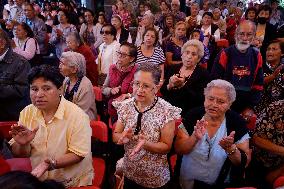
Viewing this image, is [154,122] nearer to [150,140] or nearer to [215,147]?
[150,140]

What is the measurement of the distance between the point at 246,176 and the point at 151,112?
3.66 ft

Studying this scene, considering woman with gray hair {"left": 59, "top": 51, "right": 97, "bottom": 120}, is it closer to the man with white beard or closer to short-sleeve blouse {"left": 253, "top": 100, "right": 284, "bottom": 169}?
the man with white beard

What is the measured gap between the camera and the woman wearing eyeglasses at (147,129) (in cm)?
225

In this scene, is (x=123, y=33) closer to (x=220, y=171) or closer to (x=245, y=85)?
(x=245, y=85)

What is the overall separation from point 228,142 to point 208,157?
26 cm

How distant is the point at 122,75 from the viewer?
368 cm

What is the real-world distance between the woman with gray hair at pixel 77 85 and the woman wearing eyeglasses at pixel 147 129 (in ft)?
3.07

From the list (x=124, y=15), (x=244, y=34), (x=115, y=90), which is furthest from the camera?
(x=124, y=15)

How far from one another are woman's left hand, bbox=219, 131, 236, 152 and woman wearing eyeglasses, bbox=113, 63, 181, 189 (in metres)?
0.31

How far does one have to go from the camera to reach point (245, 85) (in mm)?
3625

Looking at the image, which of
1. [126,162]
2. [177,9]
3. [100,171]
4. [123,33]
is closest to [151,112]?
[126,162]

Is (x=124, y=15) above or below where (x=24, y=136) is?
Answer: above

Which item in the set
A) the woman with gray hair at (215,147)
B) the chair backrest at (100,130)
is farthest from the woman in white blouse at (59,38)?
the woman with gray hair at (215,147)

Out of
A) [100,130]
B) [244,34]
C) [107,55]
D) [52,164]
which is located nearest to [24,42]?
[107,55]
